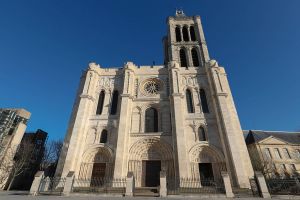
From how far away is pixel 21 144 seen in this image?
82.4 ft

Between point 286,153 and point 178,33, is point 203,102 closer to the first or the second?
point 178,33

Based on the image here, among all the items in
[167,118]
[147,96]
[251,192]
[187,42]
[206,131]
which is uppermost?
[187,42]

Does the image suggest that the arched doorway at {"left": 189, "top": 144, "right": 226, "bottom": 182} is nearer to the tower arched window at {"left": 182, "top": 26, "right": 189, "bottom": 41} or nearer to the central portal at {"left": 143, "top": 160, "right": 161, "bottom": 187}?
the central portal at {"left": 143, "top": 160, "right": 161, "bottom": 187}

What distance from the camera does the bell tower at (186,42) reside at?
2456 centimetres

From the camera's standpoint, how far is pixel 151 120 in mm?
18656

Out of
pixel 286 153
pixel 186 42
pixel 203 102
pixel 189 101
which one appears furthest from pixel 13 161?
pixel 286 153

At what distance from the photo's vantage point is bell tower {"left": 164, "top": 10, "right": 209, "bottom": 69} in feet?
80.6

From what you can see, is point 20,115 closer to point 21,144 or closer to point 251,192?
point 21,144

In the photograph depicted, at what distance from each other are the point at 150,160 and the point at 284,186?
10.3 metres

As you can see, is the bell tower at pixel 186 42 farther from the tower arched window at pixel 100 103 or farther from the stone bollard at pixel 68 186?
the stone bollard at pixel 68 186

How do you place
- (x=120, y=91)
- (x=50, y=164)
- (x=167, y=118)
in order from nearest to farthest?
1. (x=167, y=118)
2. (x=120, y=91)
3. (x=50, y=164)

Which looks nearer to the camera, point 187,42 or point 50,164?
point 187,42

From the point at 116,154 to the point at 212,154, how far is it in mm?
8540

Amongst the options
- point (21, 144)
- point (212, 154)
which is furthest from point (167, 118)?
point (21, 144)
